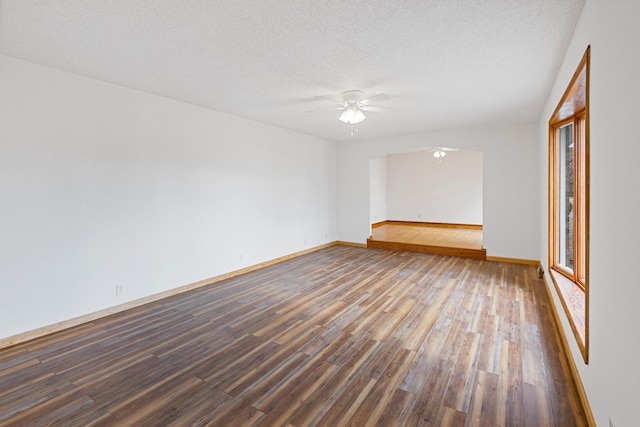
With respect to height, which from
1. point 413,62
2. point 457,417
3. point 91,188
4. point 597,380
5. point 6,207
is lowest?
point 457,417

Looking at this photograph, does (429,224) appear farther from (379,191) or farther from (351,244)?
(351,244)

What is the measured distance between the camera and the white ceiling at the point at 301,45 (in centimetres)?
210

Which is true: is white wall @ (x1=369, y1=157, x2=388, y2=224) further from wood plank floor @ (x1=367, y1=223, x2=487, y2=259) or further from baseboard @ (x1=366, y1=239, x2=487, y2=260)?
baseboard @ (x1=366, y1=239, x2=487, y2=260)

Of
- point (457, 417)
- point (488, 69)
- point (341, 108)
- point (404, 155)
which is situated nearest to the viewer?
point (457, 417)

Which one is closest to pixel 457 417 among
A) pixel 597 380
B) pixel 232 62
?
pixel 597 380

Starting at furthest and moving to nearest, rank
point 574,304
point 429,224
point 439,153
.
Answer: point 429,224 → point 439,153 → point 574,304

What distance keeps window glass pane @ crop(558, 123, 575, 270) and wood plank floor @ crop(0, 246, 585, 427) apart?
0.66 m

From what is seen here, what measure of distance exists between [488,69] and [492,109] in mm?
1848

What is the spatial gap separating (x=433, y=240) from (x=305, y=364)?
5.85m

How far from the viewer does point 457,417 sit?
1891 mm

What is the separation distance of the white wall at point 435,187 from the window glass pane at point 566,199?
17.9ft

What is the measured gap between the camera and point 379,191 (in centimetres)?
1026

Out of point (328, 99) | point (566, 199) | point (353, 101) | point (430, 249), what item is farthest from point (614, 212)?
point (430, 249)

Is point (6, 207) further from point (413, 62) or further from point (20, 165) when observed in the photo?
point (413, 62)
